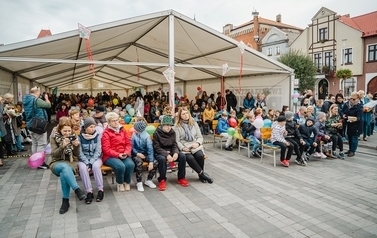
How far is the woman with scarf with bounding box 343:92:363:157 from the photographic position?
743cm

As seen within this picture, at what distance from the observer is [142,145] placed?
4988 mm

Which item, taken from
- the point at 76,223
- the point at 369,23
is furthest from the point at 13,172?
the point at 369,23

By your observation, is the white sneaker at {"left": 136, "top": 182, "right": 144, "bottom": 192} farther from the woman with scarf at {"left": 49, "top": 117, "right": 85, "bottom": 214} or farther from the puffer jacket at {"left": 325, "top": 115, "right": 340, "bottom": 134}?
the puffer jacket at {"left": 325, "top": 115, "right": 340, "bottom": 134}

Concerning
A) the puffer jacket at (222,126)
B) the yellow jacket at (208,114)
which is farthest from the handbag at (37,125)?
the yellow jacket at (208,114)

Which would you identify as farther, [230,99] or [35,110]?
[230,99]

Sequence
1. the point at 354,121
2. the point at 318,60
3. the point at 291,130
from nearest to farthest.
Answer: the point at 291,130
the point at 354,121
the point at 318,60


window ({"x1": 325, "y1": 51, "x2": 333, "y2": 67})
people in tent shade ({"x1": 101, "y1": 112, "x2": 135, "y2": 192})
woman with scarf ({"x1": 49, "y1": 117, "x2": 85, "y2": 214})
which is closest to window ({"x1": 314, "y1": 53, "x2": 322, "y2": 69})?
window ({"x1": 325, "y1": 51, "x2": 333, "y2": 67})

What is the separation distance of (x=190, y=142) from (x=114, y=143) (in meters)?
1.50

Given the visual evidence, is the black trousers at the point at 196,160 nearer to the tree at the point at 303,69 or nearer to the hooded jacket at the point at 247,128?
the hooded jacket at the point at 247,128

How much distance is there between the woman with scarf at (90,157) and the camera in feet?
14.0

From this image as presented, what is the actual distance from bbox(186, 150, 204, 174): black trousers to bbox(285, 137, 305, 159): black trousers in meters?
2.54

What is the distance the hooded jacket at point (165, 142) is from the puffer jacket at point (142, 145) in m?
0.15

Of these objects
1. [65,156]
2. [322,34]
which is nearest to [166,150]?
[65,156]

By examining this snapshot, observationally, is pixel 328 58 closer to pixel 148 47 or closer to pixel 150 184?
pixel 148 47
